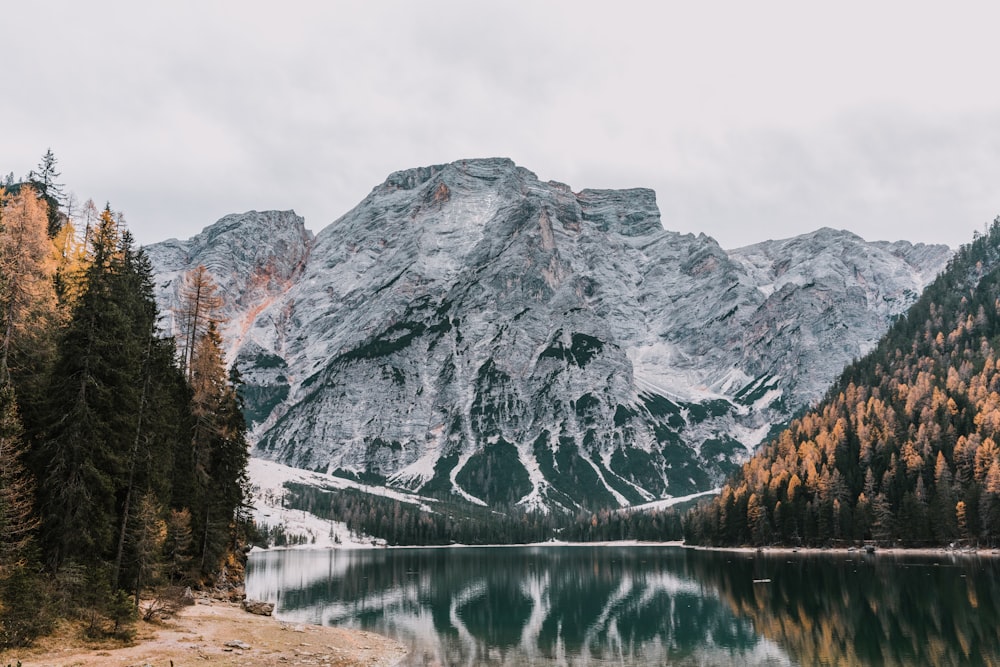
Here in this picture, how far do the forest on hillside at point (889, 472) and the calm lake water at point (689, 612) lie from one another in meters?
11.9

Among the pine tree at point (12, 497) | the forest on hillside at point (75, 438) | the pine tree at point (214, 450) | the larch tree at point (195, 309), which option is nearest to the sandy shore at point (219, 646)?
the forest on hillside at point (75, 438)

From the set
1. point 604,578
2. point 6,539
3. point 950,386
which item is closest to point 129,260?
point 6,539

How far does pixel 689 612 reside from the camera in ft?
251

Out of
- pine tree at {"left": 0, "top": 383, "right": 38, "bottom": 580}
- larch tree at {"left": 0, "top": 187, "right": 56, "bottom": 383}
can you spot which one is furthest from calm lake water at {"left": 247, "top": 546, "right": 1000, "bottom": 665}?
larch tree at {"left": 0, "top": 187, "right": 56, "bottom": 383}

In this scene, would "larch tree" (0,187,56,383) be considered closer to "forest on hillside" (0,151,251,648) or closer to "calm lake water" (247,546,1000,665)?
"forest on hillside" (0,151,251,648)

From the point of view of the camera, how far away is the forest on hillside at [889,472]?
446 ft

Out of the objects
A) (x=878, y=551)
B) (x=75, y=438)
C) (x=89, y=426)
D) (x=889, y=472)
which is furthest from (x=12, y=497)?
(x=889, y=472)

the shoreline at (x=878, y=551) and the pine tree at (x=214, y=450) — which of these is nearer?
the pine tree at (x=214, y=450)

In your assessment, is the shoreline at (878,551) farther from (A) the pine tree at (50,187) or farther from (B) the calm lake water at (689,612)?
(A) the pine tree at (50,187)

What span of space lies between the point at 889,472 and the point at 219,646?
148 metres

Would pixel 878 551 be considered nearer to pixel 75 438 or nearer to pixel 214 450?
pixel 214 450

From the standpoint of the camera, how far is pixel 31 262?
1660 inches

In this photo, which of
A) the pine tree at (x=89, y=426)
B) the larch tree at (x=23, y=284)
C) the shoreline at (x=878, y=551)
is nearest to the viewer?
the larch tree at (x=23, y=284)

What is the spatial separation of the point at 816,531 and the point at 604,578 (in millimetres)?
58888
